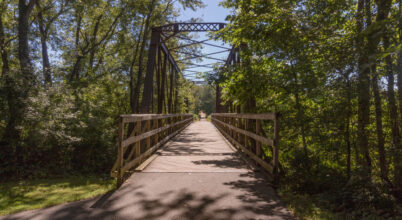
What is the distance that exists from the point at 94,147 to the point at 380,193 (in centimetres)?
821

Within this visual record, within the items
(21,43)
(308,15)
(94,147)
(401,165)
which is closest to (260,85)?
(308,15)

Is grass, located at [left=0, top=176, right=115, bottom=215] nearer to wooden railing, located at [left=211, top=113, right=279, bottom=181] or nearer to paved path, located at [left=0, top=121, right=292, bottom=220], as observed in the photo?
paved path, located at [left=0, top=121, right=292, bottom=220]

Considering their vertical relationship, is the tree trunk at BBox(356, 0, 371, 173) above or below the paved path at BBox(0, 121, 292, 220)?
above

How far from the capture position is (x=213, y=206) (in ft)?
11.0

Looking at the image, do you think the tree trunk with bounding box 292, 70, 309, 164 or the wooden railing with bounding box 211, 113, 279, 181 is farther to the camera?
the tree trunk with bounding box 292, 70, 309, 164

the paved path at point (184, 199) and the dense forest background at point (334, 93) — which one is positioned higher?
the dense forest background at point (334, 93)

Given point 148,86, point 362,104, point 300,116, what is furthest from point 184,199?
point 148,86

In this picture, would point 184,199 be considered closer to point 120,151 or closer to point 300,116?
point 120,151

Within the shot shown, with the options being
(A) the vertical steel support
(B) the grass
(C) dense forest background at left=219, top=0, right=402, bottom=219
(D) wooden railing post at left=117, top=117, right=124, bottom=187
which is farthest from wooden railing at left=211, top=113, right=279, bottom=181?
(A) the vertical steel support

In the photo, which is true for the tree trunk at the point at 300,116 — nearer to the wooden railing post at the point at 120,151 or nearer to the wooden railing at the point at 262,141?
the wooden railing at the point at 262,141

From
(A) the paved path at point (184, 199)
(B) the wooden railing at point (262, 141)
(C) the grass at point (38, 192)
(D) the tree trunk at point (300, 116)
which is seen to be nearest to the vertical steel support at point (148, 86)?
(B) the wooden railing at point (262, 141)

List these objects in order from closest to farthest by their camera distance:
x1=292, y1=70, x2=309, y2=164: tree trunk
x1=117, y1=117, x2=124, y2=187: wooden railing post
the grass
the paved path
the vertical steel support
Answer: the paved path, x1=117, y1=117, x2=124, y2=187: wooden railing post, the grass, x1=292, y1=70, x2=309, y2=164: tree trunk, the vertical steel support

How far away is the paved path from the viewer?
10.2 ft

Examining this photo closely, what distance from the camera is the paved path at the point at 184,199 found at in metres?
3.10
